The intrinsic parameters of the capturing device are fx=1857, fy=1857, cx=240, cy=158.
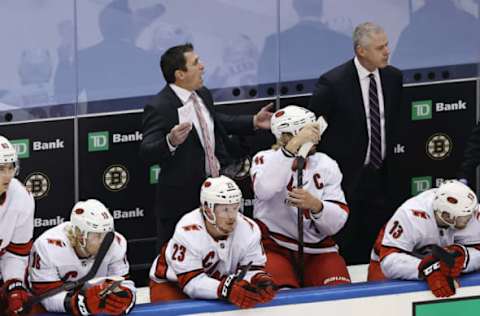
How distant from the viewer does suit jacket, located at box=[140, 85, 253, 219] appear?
33.9 feet

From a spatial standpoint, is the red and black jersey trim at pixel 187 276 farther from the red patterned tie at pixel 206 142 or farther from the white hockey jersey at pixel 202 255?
the red patterned tie at pixel 206 142

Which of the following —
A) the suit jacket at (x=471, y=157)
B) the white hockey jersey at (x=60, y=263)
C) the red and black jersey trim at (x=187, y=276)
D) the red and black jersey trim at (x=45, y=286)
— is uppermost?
the suit jacket at (x=471, y=157)

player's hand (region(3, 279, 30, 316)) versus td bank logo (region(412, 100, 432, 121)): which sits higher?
td bank logo (region(412, 100, 432, 121))

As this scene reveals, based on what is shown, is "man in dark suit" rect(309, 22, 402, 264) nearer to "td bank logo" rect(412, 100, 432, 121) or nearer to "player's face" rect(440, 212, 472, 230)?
"td bank logo" rect(412, 100, 432, 121)

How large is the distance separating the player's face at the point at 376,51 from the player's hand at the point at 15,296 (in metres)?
2.73

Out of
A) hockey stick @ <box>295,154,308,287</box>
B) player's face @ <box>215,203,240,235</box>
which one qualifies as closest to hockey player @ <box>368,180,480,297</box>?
hockey stick @ <box>295,154,308,287</box>

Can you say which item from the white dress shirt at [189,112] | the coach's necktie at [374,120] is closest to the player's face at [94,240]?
the white dress shirt at [189,112]

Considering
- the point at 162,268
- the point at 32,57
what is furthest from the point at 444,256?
the point at 32,57

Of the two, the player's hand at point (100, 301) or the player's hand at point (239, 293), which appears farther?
the player's hand at point (239, 293)

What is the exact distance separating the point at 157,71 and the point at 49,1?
81 cm

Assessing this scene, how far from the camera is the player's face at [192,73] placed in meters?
10.3

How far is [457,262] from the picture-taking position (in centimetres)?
934

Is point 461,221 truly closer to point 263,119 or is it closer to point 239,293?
point 239,293

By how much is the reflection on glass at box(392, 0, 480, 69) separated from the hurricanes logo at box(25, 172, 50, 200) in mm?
2341
